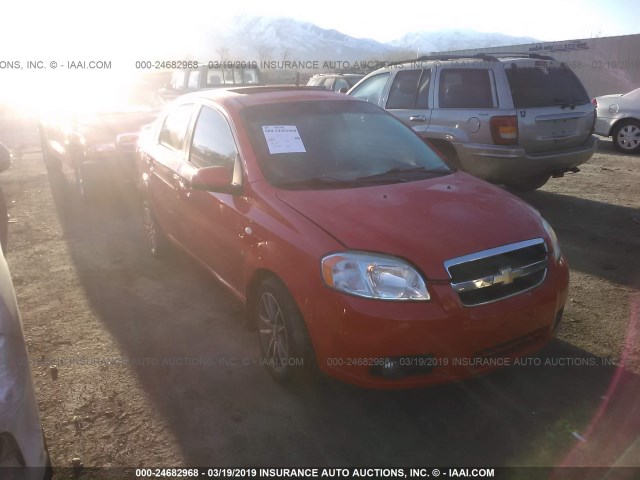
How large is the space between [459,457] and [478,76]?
5.25m

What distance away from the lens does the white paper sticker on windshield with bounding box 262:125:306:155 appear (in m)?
3.56

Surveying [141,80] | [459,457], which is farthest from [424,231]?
[141,80]

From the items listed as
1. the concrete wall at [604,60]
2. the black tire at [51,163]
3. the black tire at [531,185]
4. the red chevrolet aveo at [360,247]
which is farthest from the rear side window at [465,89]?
the concrete wall at [604,60]

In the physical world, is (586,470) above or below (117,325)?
above

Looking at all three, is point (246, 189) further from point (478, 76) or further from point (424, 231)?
point (478, 76)

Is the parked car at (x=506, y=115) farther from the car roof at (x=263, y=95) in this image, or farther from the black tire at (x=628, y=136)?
the black tire at (x=628, y=136)

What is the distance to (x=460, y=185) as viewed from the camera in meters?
3.51

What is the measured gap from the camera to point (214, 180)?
337 cm

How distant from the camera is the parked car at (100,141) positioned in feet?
24.7

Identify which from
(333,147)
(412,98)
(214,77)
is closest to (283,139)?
(333,147)

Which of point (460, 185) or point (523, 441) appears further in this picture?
point (460, 185)

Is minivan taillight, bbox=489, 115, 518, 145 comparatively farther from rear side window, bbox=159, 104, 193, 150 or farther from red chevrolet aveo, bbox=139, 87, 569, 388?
rear side window, bbox=159, 104, 193, 150

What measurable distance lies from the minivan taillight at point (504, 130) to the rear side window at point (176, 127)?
3632mm

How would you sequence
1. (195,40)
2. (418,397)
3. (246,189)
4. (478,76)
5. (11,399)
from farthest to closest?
(195,40), (478,76), (246,189), (418,397), (11,399)
